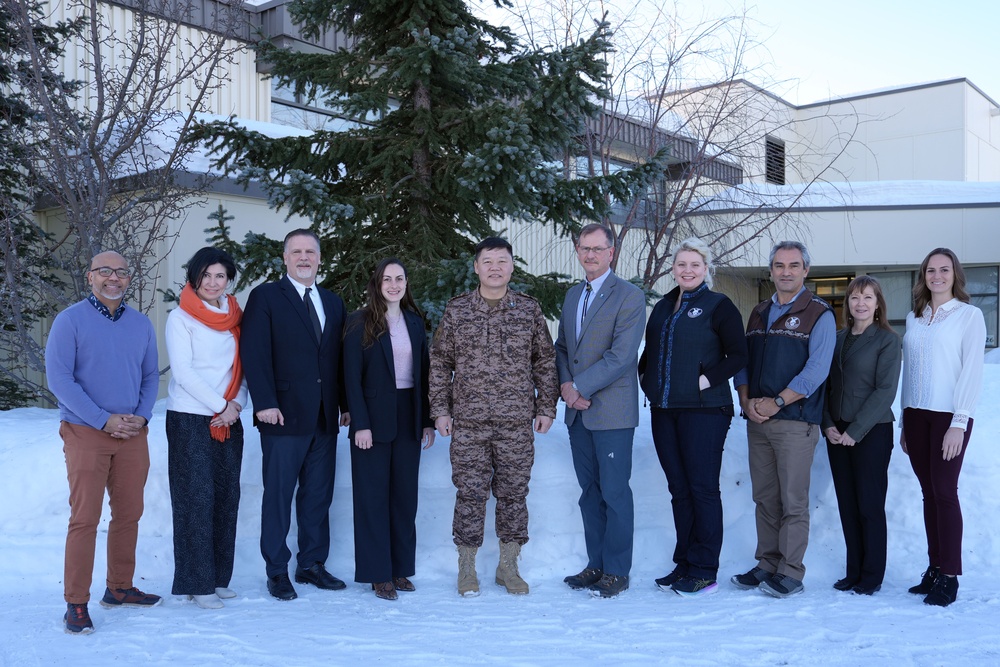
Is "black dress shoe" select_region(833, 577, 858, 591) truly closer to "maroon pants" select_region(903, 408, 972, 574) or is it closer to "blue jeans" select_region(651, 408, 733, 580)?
"maroon pants" select_region(903, 408, 972, 574)

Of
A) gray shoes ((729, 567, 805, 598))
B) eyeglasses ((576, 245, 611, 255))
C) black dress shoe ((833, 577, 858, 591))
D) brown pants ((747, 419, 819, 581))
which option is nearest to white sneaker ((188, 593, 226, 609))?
eyeglasses ((576, 245, 611, 255))

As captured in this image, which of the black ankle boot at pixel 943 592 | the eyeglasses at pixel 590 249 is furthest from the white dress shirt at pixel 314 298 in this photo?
the black ankle boot at pixel 943 592

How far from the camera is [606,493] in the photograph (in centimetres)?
502

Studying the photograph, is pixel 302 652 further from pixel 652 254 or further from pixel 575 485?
pixel 652 254

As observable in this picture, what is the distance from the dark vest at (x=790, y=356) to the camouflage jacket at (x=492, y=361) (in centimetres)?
129

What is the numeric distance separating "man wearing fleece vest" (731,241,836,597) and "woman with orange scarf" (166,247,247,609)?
10.4 feet

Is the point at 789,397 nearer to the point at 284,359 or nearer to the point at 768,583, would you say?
the point at 768,583

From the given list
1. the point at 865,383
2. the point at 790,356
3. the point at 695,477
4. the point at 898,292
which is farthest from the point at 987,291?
the point at 695,477

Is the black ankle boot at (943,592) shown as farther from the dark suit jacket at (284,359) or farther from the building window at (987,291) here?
the building window at (987,291)

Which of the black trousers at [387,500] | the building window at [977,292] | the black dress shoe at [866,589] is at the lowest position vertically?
the black dress shoe at [866,589]

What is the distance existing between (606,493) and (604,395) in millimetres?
613

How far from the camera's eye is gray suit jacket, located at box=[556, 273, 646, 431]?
192 inches

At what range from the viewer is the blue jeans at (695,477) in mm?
4941

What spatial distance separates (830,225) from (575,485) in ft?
42.8
